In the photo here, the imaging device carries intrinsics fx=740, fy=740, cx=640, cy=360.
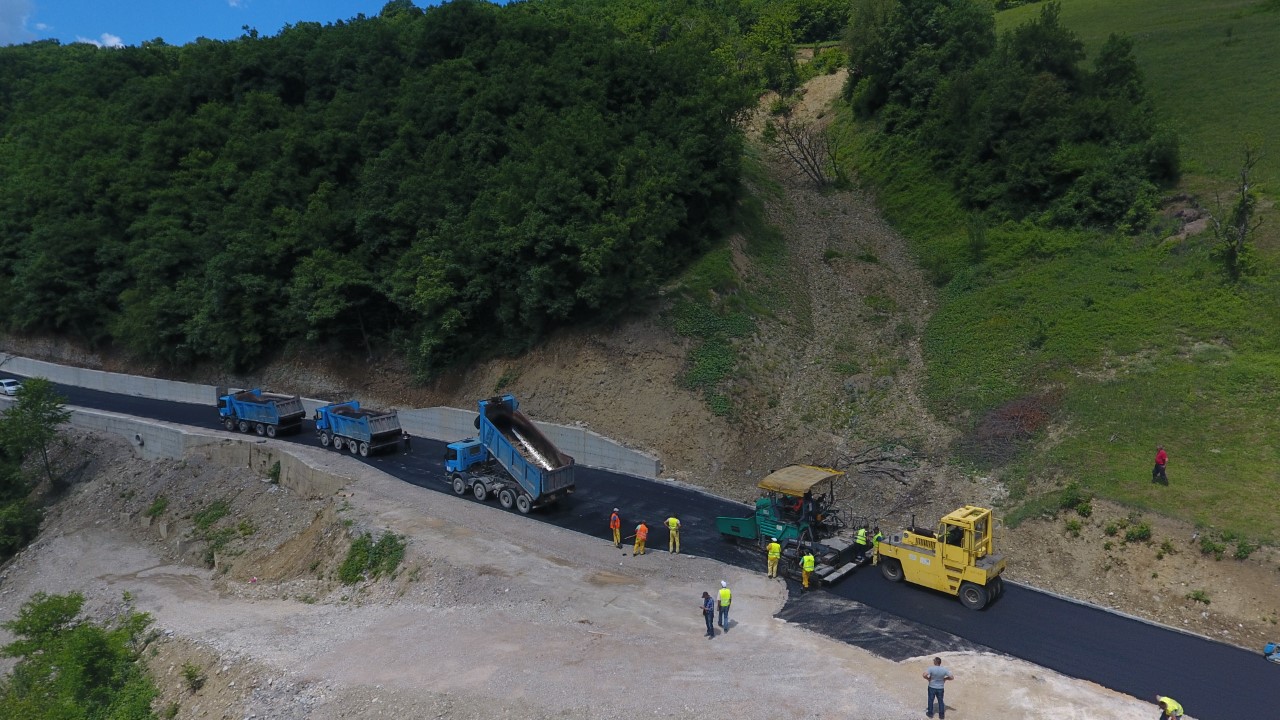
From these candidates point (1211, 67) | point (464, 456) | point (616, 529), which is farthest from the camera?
point (1211, 67)

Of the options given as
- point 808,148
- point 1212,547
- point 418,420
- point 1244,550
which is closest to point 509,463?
point 418,420

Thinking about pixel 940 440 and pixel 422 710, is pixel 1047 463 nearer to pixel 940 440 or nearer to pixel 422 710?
pixel 940 440

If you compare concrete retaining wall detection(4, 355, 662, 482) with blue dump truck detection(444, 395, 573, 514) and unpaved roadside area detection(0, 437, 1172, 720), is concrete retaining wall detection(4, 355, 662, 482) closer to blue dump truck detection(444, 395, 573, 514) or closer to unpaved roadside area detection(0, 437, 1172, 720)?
blue dump truck detection(444, 395, 573, 514)

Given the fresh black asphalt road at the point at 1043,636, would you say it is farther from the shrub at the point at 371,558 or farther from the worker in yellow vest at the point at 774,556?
the shrub at the point at 371,558

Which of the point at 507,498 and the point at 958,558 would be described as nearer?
the point at 958,558

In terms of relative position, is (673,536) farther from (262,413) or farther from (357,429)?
(262,413)

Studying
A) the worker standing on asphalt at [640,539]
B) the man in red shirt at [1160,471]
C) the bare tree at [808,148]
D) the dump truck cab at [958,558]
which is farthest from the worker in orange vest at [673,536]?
the bare tree at [808,148]
